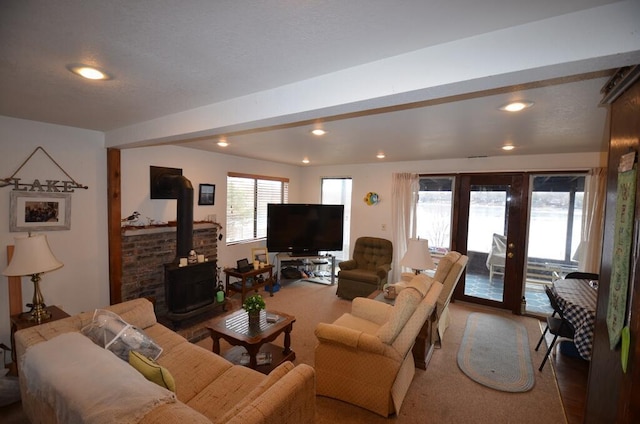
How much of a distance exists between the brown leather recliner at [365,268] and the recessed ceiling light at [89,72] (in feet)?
13.2

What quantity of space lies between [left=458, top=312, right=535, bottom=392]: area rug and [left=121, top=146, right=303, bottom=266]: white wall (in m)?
3.81

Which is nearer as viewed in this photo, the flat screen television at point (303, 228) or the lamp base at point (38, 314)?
the lamp base at point (38, 314)

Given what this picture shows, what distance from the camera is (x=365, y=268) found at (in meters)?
5.24

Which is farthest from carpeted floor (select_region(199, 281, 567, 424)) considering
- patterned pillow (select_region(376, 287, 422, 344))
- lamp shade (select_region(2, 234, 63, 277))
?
lamp shade (select_region(2, 234, 63, 277))

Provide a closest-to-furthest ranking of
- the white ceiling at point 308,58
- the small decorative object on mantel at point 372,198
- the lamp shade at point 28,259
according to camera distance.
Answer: the white ceiling at point 308,58 → the lamp shade at point 28,259 → the small decorative object on mantel at point 372,198

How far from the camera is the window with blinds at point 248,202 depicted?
16.6ft

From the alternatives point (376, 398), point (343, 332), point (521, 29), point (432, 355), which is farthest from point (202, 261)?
point (521, 29)

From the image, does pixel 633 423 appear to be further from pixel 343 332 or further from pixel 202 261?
pixel 202 261

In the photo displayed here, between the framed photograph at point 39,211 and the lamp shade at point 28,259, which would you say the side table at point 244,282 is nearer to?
the framed photograph at point 39,211

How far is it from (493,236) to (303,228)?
321 centimetres

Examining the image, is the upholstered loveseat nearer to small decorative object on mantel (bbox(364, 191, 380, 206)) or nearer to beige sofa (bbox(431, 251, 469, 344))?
beige sofa (bbox(431, 251, 469, 344))

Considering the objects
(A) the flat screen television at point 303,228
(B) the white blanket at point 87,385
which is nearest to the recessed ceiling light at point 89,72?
(B) the white blanket at point 87,385

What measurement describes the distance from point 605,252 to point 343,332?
1.72 m

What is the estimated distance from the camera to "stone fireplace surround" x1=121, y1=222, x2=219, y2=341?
3.47 m
